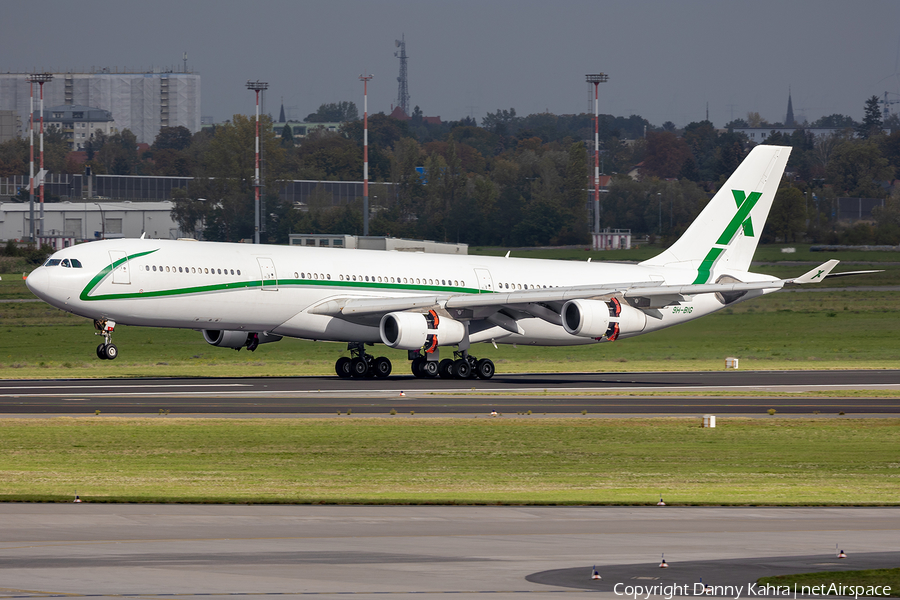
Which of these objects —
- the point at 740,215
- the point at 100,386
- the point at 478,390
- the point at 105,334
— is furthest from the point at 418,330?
the point at 740,215

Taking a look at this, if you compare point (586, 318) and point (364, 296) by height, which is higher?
point (364, 296)

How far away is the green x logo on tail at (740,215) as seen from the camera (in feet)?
193

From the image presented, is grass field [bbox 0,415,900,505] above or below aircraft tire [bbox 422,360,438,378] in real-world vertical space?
above

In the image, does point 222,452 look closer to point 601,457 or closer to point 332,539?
point 601,457

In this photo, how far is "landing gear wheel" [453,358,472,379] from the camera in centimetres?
5191

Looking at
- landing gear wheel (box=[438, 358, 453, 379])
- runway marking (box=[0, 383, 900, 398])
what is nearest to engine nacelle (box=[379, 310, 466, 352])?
landing gear wheel (box=[438, 358, 453, 379])

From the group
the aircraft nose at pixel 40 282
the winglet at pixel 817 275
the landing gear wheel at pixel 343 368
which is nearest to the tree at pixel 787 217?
the winglet at pixel 817 275

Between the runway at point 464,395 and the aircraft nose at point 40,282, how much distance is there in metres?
3.54

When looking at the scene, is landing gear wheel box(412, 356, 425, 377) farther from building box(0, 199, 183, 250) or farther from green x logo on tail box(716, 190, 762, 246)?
building box(0, 199, 183, 250)

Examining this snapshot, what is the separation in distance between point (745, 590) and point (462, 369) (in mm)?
38760

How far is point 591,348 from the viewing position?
74062mm

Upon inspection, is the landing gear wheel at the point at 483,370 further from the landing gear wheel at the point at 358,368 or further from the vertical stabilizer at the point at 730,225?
the vertical stabilizer at the point at 730,225

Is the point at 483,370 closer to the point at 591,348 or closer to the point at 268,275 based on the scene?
the point at 268,275

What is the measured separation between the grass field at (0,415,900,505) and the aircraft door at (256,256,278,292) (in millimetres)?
14599
